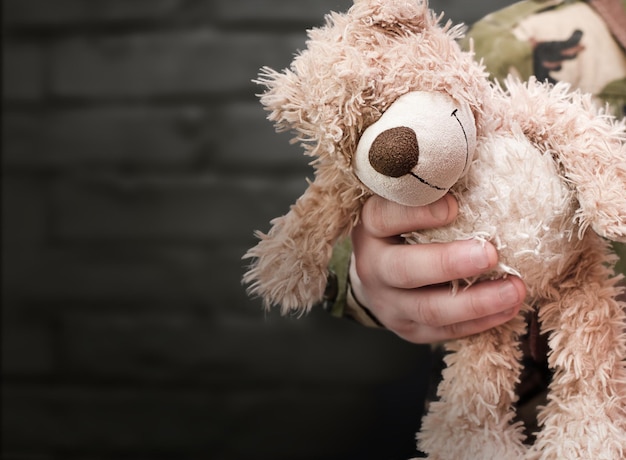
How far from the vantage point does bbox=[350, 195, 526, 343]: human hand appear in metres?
0.35

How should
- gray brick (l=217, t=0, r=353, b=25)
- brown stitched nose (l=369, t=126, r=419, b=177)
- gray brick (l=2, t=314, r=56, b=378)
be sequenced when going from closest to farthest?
brown stitched nose (l=369, t=126, r=419, b=177) → gray brick (l=217, t=0, r=353, b=25) → gray brick (l=2, t=314, r=56, b=378)

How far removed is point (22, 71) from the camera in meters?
0.97

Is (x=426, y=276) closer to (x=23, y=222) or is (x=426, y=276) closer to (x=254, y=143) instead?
(x=254, y=143)

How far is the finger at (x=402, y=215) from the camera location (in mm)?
341

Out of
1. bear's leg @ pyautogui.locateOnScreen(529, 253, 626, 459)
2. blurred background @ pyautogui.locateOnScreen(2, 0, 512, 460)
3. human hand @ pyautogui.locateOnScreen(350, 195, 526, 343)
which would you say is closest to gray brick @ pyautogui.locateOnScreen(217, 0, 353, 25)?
blurred background @ pyautogui.locateOnScreen(2, 0, 512, 460)

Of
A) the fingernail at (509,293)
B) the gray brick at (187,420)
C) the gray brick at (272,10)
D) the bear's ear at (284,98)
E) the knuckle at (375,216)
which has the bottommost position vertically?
the gray brick at (187,420)

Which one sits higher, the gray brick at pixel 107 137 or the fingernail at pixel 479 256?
the gray brick at pixel 107 137

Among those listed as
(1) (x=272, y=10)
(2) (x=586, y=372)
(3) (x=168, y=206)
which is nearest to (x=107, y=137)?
(3) (x=168, y=206)

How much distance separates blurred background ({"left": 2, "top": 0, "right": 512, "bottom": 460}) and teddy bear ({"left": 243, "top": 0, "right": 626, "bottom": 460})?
0.56 m

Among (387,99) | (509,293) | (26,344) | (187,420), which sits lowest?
(187,420)

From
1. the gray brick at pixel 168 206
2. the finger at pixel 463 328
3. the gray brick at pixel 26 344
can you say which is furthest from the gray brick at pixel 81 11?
the finger at pixel 463 328

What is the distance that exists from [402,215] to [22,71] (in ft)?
2.70

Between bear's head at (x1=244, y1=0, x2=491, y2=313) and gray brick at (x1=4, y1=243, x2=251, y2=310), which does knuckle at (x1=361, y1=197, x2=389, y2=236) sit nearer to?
bear's head at (x1=244, y1=0, x2=491, y2=313)

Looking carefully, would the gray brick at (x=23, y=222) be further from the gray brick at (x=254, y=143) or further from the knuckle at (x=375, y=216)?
the knuckle at (x=375, y=216)
